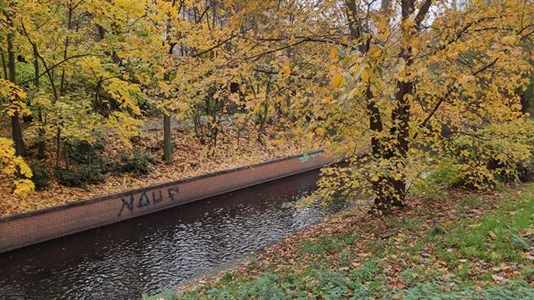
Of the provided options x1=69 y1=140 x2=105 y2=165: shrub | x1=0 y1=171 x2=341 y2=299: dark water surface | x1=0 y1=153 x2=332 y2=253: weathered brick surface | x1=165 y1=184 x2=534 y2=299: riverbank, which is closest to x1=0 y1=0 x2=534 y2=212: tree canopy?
x1=165 y1=184 x2=534 y2=299: riverbank

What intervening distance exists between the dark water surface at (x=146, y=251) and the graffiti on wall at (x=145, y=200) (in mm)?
486

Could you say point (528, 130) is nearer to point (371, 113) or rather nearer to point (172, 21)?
point (371, 113)

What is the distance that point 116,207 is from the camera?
44.9 feet

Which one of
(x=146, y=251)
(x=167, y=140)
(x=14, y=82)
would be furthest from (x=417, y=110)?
(x=14, y=82)

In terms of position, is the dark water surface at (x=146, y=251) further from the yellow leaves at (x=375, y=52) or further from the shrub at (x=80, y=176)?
the yellow leaves at (x=375, y=52)

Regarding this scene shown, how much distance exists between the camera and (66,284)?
29.9ft

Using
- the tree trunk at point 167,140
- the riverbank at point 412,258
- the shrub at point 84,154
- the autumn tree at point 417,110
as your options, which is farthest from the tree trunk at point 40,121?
the autumn tree at point 417,110

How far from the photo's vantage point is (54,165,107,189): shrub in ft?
45.3

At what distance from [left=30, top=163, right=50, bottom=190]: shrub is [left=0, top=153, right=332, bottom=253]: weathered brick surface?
5.47 ft

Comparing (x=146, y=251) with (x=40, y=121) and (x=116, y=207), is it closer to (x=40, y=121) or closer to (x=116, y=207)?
(x=116, y=207)

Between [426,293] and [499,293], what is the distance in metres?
0.68

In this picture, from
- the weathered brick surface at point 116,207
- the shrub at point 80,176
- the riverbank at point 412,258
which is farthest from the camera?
the shrub at point 80,176

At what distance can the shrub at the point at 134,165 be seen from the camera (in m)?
16.0

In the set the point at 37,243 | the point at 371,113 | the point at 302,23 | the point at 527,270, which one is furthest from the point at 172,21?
the point at 527,270
